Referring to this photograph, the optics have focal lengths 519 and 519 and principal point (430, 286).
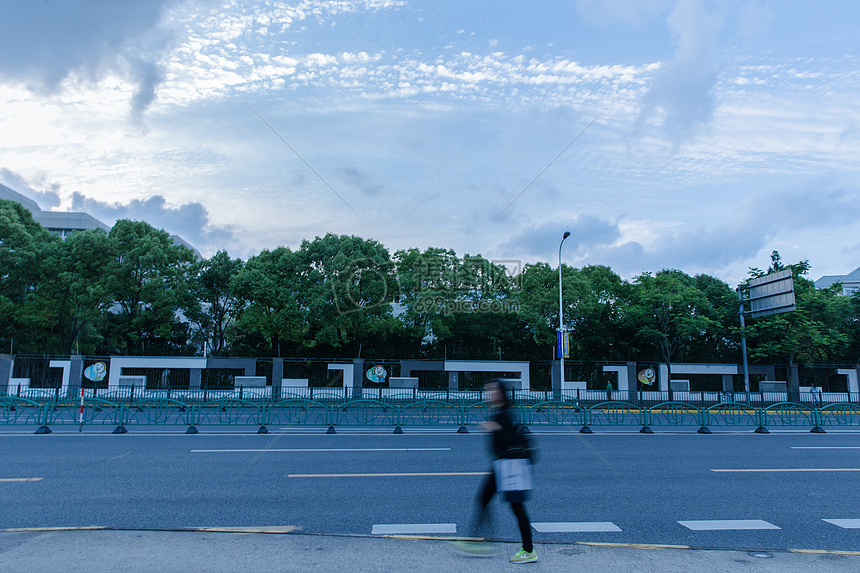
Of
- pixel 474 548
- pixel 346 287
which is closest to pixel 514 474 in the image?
pixel 474 548

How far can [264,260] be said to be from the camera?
34.9 m

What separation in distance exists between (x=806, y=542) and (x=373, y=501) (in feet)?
17.5

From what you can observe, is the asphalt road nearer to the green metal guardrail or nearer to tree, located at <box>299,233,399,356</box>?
the green metal guardrail

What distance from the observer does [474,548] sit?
533 cm

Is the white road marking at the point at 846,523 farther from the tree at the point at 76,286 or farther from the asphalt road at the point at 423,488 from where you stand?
the tree at the point at 76,286

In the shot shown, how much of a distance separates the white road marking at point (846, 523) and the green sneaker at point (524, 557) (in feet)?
14.3

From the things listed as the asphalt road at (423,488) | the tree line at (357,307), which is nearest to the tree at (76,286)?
the tree line at (357,307)

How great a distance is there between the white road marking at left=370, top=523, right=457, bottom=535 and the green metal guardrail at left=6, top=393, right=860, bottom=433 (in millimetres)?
9612

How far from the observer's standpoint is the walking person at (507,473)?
5.12 meters

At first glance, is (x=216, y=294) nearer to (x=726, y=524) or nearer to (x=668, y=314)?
(x=668, y=314)

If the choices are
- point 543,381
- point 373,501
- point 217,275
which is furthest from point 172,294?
point 373,501

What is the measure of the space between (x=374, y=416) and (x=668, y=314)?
2425 centimetres

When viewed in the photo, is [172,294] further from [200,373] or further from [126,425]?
[126,425]

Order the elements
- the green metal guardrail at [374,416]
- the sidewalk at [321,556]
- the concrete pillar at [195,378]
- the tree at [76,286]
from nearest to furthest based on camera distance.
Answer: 1. the sidewalk at [321,556]
2. the green metal guardrail at [374,416]
3. the concrete pillar at [195,378]
4. the tree at [76,286]
